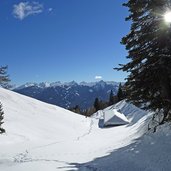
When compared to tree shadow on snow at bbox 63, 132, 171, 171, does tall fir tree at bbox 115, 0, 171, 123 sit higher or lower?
higher

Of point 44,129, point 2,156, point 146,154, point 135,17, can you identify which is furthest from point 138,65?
point 44,129

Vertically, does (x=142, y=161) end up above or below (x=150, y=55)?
below

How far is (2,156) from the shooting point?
1811 centimetres

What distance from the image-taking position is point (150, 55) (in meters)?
18.4

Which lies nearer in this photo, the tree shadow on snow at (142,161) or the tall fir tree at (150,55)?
the tree shadow on snow at (142,161)

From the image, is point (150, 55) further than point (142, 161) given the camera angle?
Yes

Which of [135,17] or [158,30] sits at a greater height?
[135,17]

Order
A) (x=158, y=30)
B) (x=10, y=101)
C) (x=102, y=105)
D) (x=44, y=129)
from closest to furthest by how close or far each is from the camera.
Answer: (x=158, y=30), (x=44, y=129), (x=10, y=101), (x=102, y=105)

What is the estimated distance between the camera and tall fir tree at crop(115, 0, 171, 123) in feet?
57.6

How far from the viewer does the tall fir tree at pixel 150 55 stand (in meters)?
17.6

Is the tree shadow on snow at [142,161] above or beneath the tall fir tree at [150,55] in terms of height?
beneath

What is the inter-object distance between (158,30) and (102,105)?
11786cm

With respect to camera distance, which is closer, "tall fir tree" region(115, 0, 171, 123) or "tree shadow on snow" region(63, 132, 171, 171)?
"tree shadow on snow" region(63, 132, 171, 171)

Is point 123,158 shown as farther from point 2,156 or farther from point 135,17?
point 135,17
